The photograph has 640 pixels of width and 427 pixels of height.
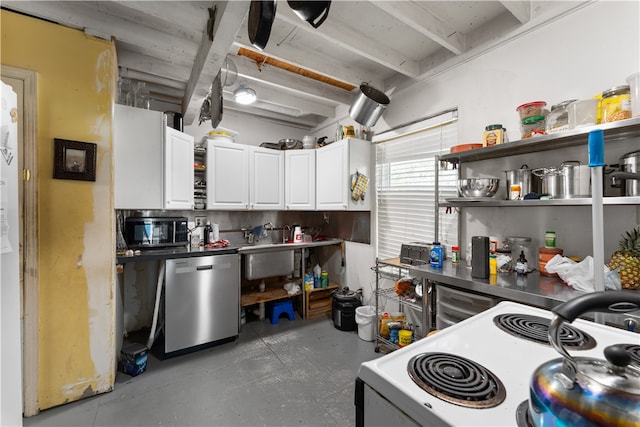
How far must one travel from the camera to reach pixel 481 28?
7.34 feet

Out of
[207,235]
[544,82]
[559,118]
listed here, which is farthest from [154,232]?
[544,82]

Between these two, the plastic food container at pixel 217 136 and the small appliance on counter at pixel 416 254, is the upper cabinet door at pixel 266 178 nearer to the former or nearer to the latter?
the plastic food container at pixel 217 136

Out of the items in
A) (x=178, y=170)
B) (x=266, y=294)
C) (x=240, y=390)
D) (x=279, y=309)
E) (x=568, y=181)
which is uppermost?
(x=178, y=170)

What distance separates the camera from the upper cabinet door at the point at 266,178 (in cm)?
336

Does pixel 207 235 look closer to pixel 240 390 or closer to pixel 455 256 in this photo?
pixel 240 390

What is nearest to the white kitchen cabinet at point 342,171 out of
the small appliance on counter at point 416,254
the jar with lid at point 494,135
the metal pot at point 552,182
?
the small appliance on counter at point 416,254

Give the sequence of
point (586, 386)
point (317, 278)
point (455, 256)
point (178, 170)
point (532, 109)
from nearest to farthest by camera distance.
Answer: point (586, 386) < point (532, 109) < point (455, 256) < point (178, 170) < point (317, 278)

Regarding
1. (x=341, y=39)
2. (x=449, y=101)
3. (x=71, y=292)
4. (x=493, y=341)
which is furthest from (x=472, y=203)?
(x=71, y=292)

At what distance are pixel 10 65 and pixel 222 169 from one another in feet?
5.57

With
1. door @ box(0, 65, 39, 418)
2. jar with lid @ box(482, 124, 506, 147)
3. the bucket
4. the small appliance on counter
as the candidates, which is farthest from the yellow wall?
jar with lid @ box(482, 124, 506, 147)

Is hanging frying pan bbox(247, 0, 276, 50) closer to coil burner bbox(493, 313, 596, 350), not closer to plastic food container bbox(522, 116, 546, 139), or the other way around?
coil burner bbox(493, 313, 596, 350)

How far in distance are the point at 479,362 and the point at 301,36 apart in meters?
2.54

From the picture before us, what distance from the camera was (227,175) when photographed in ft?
10.4

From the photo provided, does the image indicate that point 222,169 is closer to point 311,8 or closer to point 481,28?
point 311,8
